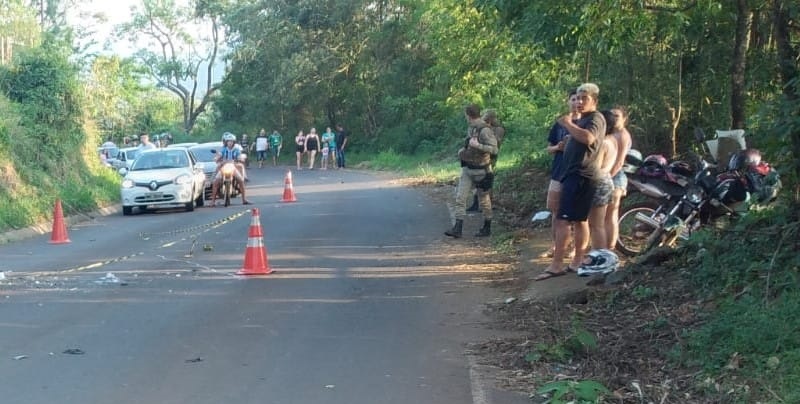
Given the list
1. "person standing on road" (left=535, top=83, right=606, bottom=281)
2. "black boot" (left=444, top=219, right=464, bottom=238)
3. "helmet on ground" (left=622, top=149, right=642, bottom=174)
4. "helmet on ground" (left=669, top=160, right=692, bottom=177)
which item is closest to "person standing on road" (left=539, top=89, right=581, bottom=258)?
"person standing on road" (left=535, top=83, right=606, bottom=281)

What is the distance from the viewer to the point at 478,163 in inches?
560

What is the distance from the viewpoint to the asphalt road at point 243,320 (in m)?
6.43

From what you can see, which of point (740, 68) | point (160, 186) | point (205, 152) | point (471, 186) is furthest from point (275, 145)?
point (740, 68)

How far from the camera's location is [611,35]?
1159cm

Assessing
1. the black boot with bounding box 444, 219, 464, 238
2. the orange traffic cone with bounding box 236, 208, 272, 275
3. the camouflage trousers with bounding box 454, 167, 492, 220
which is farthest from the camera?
the black boot with bounding box 444, 219, 464, 238

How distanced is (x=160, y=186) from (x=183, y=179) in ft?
1.88

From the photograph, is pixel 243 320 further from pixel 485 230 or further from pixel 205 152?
pixel 205 152

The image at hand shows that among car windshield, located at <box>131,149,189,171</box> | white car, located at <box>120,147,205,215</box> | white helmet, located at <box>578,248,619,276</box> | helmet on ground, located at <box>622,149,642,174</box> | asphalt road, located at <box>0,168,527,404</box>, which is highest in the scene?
car windshield, located at <box>131,149,189,171</box>

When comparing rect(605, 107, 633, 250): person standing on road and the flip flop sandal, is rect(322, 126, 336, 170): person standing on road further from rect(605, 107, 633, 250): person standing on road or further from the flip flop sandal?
the flip flop sandal

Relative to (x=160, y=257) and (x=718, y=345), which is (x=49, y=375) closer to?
(x=718, y=345)

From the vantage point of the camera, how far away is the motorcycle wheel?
11.1 meters

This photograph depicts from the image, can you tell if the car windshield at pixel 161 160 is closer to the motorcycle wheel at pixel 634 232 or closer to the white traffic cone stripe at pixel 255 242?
the white traffic cone stripe at pixel 255 242

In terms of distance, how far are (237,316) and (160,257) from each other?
15.7ft

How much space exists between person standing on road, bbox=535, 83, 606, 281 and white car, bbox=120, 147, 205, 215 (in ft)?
44.9
